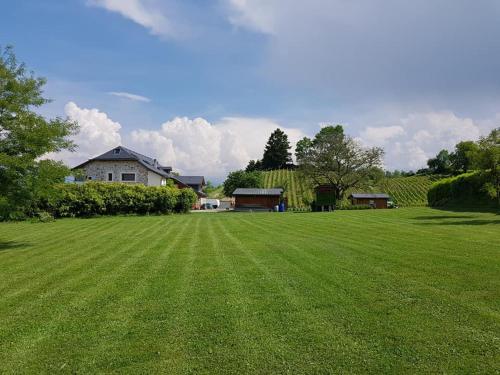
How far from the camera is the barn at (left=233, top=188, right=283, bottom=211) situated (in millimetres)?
51719

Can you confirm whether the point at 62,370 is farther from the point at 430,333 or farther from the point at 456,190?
the point at 456,190

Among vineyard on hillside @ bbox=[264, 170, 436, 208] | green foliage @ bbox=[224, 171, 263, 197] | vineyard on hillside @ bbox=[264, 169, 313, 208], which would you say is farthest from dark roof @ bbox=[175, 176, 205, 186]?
vineyard on hillside @ bbox=[264, 169, 313, 208]

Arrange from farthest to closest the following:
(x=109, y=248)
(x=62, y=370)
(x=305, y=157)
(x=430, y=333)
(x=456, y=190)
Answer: (x=305, y=157)
(x=456, y=190)
(x=109, y=248)
(x=430, y=333)
(x=62, y=370)

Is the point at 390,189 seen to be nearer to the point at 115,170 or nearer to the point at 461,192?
the point at 461,192

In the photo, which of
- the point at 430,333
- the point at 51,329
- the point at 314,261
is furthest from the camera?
the point at 314,261

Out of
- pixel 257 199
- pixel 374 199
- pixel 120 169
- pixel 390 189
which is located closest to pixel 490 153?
pixel 257 199

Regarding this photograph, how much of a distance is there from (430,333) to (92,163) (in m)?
51.8

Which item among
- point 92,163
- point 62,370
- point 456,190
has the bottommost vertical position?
point 62,370

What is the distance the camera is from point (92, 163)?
5106 cm

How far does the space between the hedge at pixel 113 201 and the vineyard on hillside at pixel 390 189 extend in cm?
3244

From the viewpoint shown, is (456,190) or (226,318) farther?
(456,190)

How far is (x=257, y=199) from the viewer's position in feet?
171

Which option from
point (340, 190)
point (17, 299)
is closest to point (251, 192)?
point (340, 190)

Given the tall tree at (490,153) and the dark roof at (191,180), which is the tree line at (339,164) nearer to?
the dark roof at (191,180)
